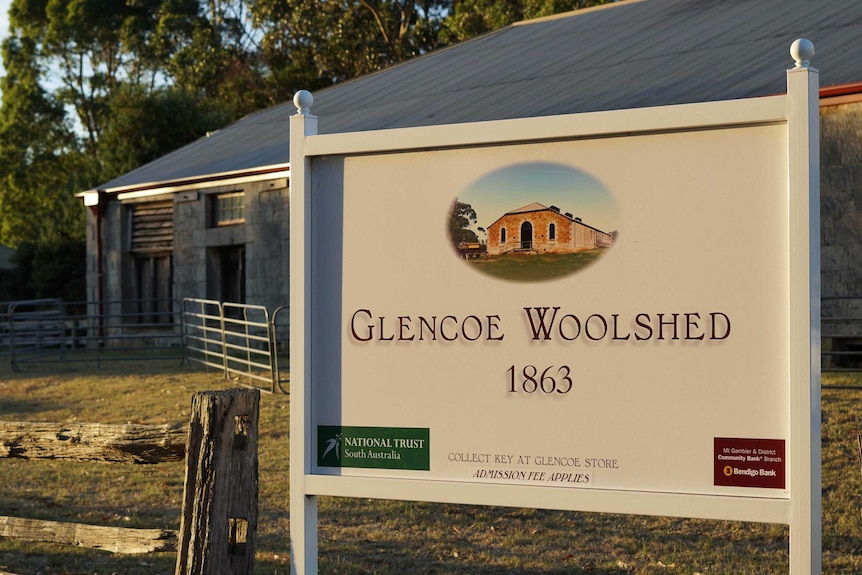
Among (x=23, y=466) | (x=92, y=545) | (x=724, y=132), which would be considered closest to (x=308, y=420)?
(x=92, y=545)

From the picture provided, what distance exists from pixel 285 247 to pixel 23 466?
33.0 feet

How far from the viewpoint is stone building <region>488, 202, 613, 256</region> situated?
4.09 meters

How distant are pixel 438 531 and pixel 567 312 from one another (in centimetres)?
355

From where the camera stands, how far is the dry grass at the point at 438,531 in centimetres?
636

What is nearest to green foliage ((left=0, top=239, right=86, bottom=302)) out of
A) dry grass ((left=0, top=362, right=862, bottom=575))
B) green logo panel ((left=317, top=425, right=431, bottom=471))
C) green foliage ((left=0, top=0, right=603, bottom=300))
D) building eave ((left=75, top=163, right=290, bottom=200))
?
green foliage ((left=0, top=0, right=603, bottom=300))

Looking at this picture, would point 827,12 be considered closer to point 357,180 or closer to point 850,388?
point 850,388

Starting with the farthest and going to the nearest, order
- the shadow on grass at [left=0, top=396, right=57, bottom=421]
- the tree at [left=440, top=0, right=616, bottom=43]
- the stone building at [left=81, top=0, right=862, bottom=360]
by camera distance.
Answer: the tree at [left=440, top=0, right=616, bottom=43] < the stone building at [left=81, top=0, right=862, bottom=360] < the shadow on grass at [left=0, top=396, right=57, bottom=421]

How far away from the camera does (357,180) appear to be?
4.48 m

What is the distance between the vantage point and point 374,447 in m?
4.40

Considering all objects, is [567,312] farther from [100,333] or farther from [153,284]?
[100,333]

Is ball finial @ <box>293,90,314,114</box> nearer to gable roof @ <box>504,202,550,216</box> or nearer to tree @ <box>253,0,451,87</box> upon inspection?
gable roof @ <box>504,202,550,216</box>

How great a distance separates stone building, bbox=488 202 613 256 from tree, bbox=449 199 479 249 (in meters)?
0.08

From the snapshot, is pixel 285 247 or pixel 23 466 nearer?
pixel 23 466

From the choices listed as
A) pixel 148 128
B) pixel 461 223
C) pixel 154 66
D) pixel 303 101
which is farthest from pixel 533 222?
pixel 154 66
